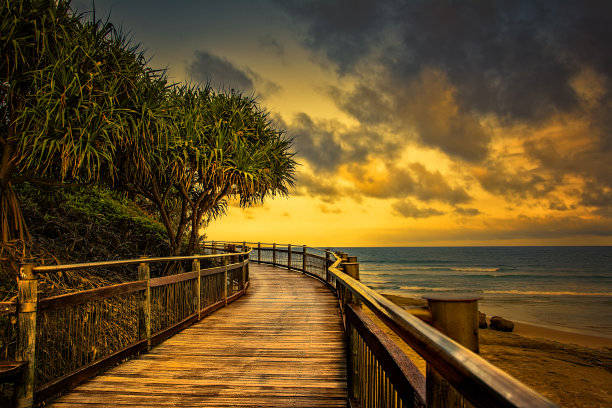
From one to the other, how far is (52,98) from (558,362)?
47.9 feet

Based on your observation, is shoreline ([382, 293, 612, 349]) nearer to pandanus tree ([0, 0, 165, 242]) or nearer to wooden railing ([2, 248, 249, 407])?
wooden railing ([2, 248, 249, 407])

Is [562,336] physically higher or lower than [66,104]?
lower

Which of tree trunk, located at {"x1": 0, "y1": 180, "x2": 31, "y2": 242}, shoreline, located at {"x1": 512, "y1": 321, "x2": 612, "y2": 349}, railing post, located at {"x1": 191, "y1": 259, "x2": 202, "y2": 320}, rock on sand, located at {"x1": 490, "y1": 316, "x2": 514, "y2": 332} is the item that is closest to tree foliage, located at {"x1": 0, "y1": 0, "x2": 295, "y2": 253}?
tree trunk, located at {"x1": 0, "y1": 180, "x2": 31, "y2": 242}

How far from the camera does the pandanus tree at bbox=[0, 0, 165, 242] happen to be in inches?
307

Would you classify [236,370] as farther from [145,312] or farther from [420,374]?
[420,374]

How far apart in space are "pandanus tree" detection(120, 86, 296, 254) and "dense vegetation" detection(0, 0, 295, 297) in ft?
0.26

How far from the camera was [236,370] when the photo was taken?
4699 mm

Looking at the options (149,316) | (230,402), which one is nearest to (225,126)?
(149,316)

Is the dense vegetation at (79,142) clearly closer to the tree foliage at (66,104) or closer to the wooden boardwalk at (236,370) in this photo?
the tree foliage at (66,104)

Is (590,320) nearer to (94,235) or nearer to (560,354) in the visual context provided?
(560,354)

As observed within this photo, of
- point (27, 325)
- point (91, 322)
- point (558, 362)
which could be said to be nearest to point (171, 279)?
point (91, 322)

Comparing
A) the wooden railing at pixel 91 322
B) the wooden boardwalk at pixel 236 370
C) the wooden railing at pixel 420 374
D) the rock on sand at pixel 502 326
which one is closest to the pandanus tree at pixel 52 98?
the wooden railing at pixel 91 322

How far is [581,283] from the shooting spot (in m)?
41.7

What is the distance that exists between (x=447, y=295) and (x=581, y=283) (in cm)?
5040
